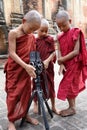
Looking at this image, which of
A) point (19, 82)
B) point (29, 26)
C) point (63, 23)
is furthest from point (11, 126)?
point (63, 23)

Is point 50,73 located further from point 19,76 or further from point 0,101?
point 0,101

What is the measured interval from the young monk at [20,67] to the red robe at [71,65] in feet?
1.65

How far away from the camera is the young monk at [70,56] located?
2951mm

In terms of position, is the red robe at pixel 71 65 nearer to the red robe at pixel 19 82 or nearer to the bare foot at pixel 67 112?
the bare foot at pixel 67 112

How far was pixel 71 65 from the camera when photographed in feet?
10.0

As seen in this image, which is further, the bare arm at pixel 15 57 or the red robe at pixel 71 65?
the red robe at pixel 71 65

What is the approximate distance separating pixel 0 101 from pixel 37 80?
161cm

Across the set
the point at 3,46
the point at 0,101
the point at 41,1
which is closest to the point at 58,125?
the point at 0,101

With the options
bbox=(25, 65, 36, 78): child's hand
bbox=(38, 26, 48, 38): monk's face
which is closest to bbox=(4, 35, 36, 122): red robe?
bbox=(25, 65, 36, 78): child's hand

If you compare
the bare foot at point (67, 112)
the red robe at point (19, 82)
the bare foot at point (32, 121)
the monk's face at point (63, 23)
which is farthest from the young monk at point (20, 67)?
the bare foot at point (67, 112)

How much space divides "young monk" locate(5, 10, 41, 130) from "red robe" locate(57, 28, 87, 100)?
0.50m

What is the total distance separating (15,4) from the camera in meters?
8.84

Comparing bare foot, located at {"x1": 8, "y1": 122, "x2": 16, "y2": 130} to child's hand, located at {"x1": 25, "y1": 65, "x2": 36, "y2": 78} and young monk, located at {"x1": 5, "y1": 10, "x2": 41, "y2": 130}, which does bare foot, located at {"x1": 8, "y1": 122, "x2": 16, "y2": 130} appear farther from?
child's hand, located at {"x1": 25, "y1": 65, "x2": 36, "y2": 78}

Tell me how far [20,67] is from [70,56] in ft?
2.29
